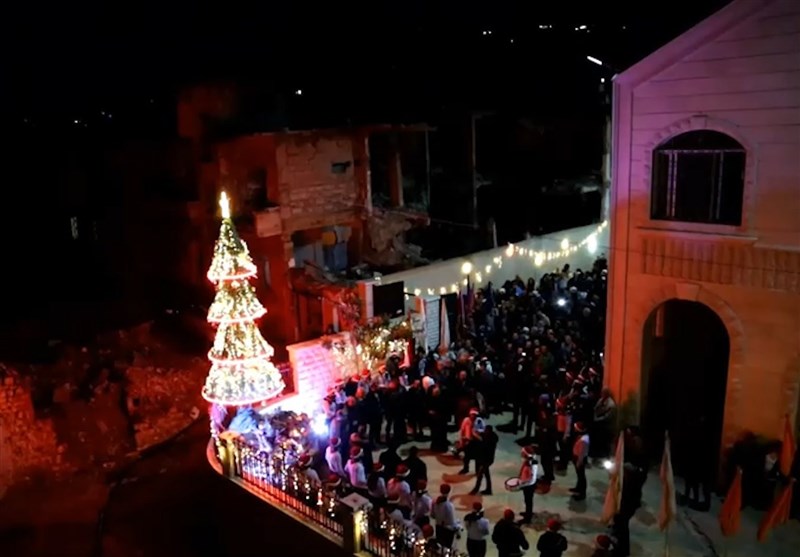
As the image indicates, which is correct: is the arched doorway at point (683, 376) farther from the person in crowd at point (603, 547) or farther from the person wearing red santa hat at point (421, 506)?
the person wearing red santa hat at point (421, 506)

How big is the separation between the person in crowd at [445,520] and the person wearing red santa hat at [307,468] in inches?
109

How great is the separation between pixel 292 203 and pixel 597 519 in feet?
55.8

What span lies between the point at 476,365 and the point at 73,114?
26.4 meters

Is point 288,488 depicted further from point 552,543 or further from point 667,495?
point 667,495

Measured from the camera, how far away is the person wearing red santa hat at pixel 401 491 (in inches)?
509

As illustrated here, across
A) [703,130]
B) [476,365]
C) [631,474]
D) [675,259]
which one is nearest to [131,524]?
[476,365]

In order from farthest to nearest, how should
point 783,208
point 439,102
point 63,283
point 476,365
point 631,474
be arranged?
1. point 63,283
2. point 439,102
3. point 476,365
4. point 783,208
5. point 631,474

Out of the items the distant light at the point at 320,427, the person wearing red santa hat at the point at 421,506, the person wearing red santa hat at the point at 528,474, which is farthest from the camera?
the distant light at the point at 320,427

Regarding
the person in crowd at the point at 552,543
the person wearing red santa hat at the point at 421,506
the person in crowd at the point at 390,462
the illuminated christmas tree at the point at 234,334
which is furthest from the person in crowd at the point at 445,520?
the illuminated christmas tree at the point at 234,334

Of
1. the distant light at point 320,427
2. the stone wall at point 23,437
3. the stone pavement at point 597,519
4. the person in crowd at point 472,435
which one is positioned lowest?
the stone wall at point 23,437

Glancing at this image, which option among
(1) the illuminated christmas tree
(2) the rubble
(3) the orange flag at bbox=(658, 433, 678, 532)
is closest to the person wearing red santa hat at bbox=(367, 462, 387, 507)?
(1) the illuminated christmas tree

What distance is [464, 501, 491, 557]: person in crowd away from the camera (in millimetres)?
11859

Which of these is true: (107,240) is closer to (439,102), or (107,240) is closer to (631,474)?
(439,102)

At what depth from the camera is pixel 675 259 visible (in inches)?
593
